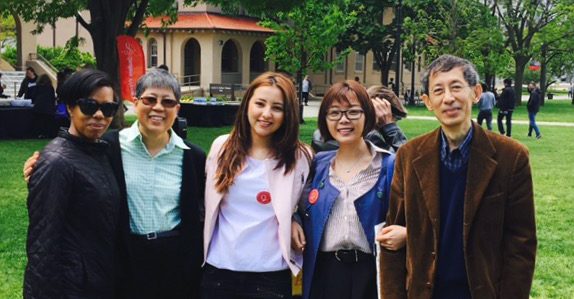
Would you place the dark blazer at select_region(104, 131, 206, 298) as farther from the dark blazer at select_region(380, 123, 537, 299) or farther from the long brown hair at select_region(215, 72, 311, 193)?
the dark blazer at select_region(380, 123, 537, 299)

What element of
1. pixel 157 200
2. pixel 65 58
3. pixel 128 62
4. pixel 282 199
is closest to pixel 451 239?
pixel 282 199

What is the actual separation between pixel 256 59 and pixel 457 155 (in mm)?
43395

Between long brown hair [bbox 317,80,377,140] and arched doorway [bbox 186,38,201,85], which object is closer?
long brown hair [bbox 317,80,377,140]

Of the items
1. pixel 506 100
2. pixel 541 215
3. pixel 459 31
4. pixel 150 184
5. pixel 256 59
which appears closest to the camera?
pixel 150 184

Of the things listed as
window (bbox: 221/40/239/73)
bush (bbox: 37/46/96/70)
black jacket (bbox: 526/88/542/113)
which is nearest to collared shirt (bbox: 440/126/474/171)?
black jacket (bbox: 526/88/542/113)

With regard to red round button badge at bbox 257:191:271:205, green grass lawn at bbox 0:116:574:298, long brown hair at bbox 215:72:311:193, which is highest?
long brown hair at bbox 215:72:311:193

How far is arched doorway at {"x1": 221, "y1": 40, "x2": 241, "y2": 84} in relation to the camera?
43375 mm

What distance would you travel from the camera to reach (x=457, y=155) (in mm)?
2844

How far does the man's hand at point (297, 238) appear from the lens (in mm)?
3305

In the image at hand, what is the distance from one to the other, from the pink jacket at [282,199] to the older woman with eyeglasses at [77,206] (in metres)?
0.45

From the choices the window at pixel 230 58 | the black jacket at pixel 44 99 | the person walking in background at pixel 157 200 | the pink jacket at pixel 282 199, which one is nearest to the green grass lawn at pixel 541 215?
the black jacket at pixel 44 99

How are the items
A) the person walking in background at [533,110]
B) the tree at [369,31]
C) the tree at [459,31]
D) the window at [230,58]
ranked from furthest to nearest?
the window at [230,58] < the tree at [369,31] < the tree at [459,31] < the person walking in background at [533,110]

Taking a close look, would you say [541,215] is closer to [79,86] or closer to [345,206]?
[345,206]

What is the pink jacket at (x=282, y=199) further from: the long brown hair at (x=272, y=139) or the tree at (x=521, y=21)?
the tree at (x=521, y=21)
